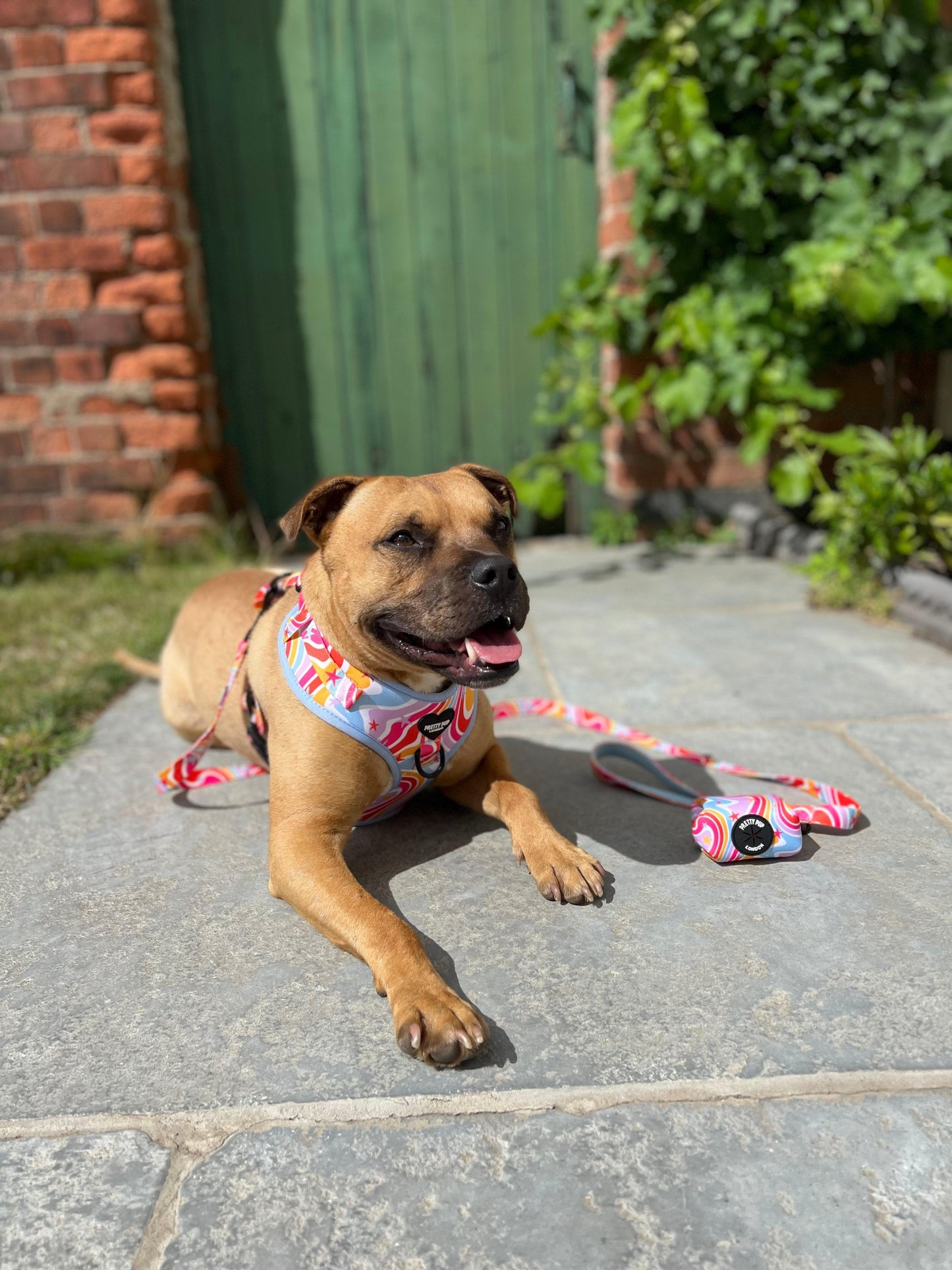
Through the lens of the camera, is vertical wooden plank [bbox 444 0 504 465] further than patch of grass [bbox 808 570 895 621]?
Yes

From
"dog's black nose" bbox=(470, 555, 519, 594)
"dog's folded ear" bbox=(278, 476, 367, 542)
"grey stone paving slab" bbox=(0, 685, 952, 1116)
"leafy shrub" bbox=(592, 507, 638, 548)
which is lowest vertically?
"leafy shrub" bbox=(592, 507, 638, 548)

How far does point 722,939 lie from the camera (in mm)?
1865

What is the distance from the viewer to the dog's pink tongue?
200 cm

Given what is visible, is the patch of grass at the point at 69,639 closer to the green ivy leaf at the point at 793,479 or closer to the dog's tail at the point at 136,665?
the dog's tail at the point at 136,665

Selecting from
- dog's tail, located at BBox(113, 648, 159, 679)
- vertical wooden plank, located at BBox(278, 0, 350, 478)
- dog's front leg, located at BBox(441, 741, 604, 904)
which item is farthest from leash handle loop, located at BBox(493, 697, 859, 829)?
vertical wooden plank, located at BBox(278, 0, 350, 478)

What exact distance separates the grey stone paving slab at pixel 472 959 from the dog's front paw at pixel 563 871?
0.04m

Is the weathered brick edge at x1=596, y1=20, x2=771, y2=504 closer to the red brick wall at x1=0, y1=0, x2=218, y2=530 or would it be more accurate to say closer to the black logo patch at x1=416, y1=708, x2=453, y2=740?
the red brick wall at x1=0, y1=0, x2=218, y2=530

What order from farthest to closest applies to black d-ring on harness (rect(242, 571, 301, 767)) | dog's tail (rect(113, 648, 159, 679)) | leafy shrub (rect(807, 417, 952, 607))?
1. leafy shrub (rect(807, 417, 952, 607))
2. dog's tail (rect(113, 648, 159, 679))
3. black d-ring on harness (rect(242, 571, 301, 767))

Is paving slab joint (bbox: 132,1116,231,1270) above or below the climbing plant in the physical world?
below

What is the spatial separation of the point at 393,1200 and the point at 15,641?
351 centimetres

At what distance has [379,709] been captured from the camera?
84.4 inches

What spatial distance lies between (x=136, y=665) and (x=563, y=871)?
220 centimetres

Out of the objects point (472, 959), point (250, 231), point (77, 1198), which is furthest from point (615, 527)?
point (77, 1198)

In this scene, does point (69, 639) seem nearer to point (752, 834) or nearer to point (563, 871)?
point (563, 871)
